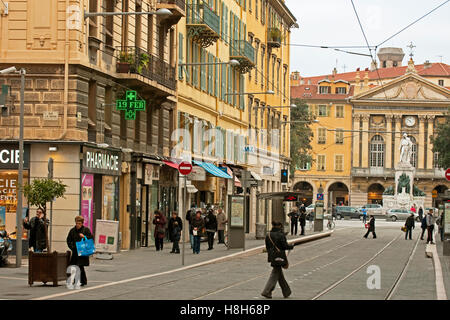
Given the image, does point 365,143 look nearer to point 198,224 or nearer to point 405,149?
point 405,149

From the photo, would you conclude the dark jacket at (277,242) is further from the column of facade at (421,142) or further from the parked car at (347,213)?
the column of facade at (421,142)

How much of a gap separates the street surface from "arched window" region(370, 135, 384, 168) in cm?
9504

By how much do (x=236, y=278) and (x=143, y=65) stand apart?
1251cm

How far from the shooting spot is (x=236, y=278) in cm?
2583

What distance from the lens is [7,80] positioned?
3141 centimetres

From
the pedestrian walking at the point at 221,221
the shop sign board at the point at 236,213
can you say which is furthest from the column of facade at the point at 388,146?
the shop sign board at the point at 236,213

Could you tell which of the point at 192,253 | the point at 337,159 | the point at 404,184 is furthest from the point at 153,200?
the point at 337,159

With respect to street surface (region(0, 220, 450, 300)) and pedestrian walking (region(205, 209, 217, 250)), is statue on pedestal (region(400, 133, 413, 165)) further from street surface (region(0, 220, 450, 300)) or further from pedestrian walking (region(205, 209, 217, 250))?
pedestrian walking (region(205, 209, 217, 250))

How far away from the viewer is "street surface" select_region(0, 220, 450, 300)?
68.1 feet

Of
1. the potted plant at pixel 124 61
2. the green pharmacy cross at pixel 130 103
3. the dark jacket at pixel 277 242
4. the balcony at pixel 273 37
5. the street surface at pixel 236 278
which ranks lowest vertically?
the street surface at pixel 236 278

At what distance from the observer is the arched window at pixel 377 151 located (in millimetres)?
134250

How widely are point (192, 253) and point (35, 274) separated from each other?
1492 cm

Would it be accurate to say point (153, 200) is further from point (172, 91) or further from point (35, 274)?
point (35, 274)

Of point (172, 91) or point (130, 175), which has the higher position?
point (172, 91)
